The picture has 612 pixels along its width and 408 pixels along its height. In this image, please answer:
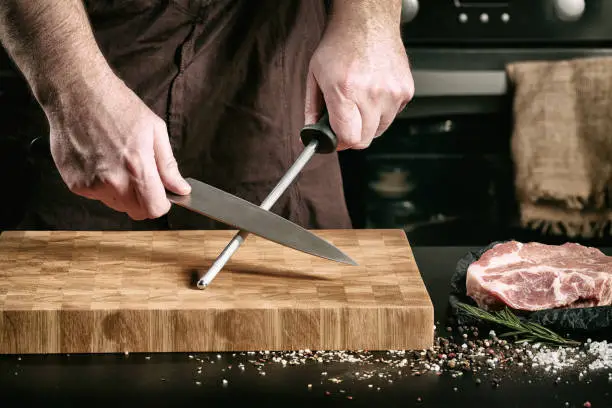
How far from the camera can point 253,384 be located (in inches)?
47.1

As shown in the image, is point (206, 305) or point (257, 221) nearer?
point (206, 305)

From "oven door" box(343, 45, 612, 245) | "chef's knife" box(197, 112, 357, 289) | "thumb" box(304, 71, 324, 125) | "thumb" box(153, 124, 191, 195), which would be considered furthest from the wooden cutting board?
"oven door" box(343, 45, 612, 245)

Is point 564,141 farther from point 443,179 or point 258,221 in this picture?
point 258,221

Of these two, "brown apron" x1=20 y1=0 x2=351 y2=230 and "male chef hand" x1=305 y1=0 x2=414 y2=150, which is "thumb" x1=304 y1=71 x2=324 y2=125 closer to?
"male chef hand" x1=305 y1=0 x2=414 y2=150

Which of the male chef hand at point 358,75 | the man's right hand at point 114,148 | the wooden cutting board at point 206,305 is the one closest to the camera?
the wooden cutting board at point 206,305

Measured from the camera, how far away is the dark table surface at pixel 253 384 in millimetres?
1155

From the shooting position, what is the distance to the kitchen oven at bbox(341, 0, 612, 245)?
2.28 metres

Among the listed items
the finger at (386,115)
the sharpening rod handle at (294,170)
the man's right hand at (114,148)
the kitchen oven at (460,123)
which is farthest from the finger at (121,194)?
the kitchen oven at (460,123)

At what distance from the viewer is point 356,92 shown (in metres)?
1.50

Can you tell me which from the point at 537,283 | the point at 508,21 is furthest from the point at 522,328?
the point at 508,21

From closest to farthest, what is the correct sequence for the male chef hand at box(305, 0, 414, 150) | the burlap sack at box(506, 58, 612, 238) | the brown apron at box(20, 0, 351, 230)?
1. the male chef hand at box(305, 0, 414, 150)
2. the brown apron at box(20, 0, 351, 230)
3. the burlap sack at box(506, 58, 612, 238)

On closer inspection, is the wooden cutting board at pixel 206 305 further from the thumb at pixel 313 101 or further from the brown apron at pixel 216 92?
the brown apron at pixel 216 92

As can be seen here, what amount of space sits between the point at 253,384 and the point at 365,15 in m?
0.67

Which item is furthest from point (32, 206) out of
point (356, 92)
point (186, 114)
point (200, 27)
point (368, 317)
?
point (368, 317)
